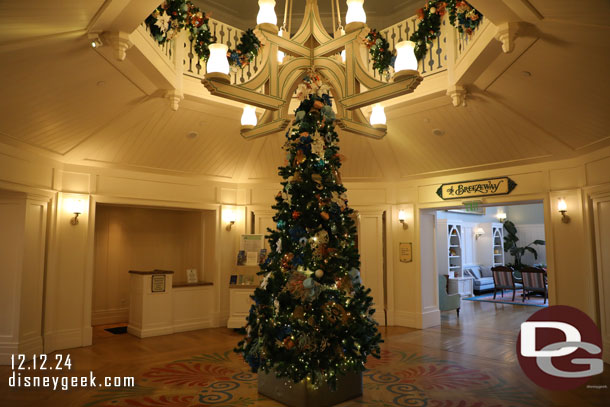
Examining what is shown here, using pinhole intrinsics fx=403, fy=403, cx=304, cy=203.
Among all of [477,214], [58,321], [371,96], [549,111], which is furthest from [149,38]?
[477,214]

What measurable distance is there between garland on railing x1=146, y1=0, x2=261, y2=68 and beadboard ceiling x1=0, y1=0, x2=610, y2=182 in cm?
71

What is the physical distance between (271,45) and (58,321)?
16.7 ft

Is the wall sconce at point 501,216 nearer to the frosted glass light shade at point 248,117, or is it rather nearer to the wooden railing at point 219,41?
the wooden railing at point 219,41

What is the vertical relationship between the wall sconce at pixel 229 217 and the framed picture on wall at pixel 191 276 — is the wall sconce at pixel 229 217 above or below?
above

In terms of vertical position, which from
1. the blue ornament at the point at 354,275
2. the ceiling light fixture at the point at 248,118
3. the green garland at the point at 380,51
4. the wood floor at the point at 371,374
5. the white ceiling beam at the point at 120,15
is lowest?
the wood floor at the point at 371,374

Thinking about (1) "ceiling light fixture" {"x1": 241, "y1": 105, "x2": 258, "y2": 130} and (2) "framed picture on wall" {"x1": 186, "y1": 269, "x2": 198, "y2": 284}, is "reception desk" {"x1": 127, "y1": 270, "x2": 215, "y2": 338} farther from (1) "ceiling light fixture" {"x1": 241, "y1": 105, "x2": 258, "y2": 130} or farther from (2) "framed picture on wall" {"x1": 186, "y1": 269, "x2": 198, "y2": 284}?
(1) "ceiling light fixture" {"x1": 241, "y1": 105, "x2": 258, "y2": 130}

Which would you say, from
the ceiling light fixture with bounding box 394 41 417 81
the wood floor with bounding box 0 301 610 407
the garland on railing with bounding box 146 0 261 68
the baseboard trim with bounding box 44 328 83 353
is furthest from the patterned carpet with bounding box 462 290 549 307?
the baseboard trim with bounding box 44 328 83 353

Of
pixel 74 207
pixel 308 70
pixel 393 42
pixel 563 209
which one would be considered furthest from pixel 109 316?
pixel 563 209

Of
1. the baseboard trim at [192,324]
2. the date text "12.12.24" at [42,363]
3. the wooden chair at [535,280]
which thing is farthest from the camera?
the wooden chair at [535,280]

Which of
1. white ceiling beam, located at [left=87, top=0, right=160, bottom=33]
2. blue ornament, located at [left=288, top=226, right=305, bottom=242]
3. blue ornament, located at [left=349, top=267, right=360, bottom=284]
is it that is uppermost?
white ceiling beam, located at [left=87, top=0, right=160, bottom=33]

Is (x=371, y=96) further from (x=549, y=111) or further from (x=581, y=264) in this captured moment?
(x=581, y=264)

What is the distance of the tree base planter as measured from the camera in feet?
12.1

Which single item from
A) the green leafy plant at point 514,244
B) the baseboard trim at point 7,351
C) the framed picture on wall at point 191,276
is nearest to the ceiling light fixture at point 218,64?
the baseboard trim at point 7,351

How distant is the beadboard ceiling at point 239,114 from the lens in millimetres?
3457
